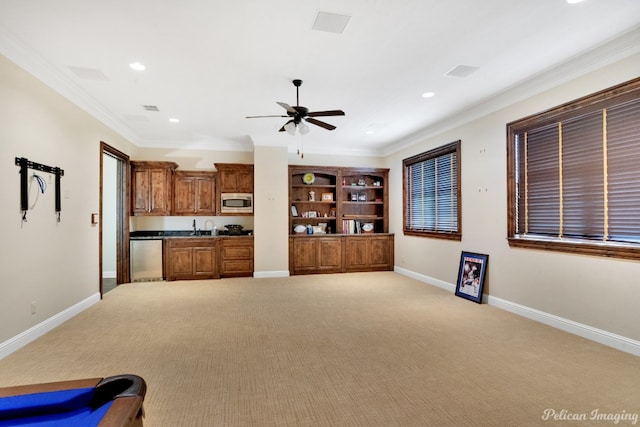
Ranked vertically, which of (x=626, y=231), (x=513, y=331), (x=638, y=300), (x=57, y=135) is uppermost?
(x=57, y=135)

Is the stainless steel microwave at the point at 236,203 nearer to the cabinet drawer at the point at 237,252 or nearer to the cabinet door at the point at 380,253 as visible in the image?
the cabinet drawer at the point at 237,252

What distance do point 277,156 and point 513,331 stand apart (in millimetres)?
5284

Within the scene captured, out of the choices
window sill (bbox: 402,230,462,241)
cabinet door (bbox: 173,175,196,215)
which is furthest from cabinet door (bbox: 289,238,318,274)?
cabinet door (bbox: 173,175,196,215)

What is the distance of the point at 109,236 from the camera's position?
23.8ft

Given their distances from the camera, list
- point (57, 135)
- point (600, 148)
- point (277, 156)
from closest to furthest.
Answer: point (600, 148) < point (57, 135) < point (277, 156)

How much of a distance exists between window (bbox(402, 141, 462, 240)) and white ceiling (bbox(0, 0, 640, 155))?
953 mm

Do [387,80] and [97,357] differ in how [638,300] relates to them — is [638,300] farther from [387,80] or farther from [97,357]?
[97,357]

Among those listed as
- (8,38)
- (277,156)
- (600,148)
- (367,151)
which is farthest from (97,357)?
(367,151)

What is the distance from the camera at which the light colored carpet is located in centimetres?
223

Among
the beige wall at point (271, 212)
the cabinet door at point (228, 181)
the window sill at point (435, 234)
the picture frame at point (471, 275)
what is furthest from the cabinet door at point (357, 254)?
the cabinet door at point (228, 181)

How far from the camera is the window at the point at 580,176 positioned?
321 centimetres

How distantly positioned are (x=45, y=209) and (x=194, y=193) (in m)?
3.39

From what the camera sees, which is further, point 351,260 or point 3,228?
point 351,260

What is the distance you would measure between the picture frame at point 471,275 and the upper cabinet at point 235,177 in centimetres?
457
